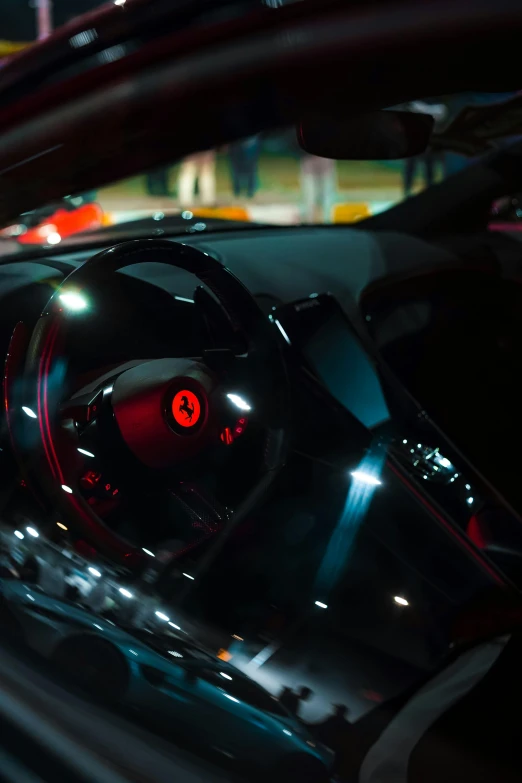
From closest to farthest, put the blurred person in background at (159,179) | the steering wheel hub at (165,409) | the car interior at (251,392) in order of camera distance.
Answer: the car interior at (251,392), the blurred person in background at (159,179), the steering wheel hub at (165,409)

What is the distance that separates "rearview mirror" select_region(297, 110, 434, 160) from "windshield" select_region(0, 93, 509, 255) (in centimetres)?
2

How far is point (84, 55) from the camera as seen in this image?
2.30ft

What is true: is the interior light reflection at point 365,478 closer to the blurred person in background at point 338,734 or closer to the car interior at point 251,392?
the car interior at point 251,392

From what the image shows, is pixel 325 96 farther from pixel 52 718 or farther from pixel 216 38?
pixel 52 718

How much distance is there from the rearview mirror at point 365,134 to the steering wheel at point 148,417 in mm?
759

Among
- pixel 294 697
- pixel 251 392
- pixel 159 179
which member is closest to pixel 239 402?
pixel 251 392

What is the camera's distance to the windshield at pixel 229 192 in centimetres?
89

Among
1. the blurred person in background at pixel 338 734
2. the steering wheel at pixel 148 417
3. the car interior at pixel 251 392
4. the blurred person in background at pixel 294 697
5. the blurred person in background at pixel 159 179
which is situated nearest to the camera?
the car interior at pixel 251 392

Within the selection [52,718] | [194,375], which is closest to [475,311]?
[194,375]

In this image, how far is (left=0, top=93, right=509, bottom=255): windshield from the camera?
0.89 meters

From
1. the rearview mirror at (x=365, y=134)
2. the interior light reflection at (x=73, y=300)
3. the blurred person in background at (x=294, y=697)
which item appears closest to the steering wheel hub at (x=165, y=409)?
the interior light reflection at (x=73, y=300)

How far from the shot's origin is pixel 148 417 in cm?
168

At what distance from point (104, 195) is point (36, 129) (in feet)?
0.59

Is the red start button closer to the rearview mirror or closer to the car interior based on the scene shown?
the car interior
